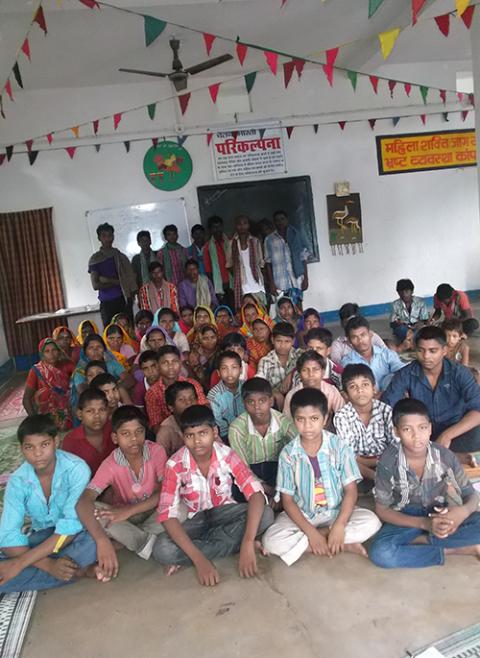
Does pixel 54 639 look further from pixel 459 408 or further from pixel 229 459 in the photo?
pixel 459 408

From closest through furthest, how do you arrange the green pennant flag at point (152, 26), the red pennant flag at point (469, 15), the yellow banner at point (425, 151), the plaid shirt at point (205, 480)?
1. the plaid shirt at point (205, 480)
2. the green pennant flag at point (152, 26)
3. the red pennant flag at point (469, 15)
4. the yellow banner at point (425, 151)

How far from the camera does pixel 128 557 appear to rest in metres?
2.12

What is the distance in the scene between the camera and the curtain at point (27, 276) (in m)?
6.14

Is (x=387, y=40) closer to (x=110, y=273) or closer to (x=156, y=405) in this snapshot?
(x=156, y=405)

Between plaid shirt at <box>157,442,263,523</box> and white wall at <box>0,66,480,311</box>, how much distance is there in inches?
187

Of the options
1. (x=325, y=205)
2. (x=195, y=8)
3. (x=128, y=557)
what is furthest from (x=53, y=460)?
(x=325, y=205)

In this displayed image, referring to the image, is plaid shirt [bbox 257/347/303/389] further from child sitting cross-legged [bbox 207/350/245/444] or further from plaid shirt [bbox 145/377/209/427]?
plaid shirt [bbox 145/377/209/427]

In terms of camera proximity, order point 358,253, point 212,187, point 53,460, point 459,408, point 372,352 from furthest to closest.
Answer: point 358,253, point 212,187, point 372,352, point 459,408, point 53,460

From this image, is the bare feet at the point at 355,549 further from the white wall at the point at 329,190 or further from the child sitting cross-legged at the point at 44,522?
the white wall at the point at 329,190

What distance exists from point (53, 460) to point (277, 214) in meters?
4.68

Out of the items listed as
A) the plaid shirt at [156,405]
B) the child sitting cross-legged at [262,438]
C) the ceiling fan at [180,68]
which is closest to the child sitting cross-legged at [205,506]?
the child sitting cross-legged at [262,438]

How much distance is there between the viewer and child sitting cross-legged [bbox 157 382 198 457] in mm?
2488

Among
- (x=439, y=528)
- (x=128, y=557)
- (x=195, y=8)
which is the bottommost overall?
(x=128, y=557)

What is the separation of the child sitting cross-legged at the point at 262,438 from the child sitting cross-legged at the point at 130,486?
0.35 meters
